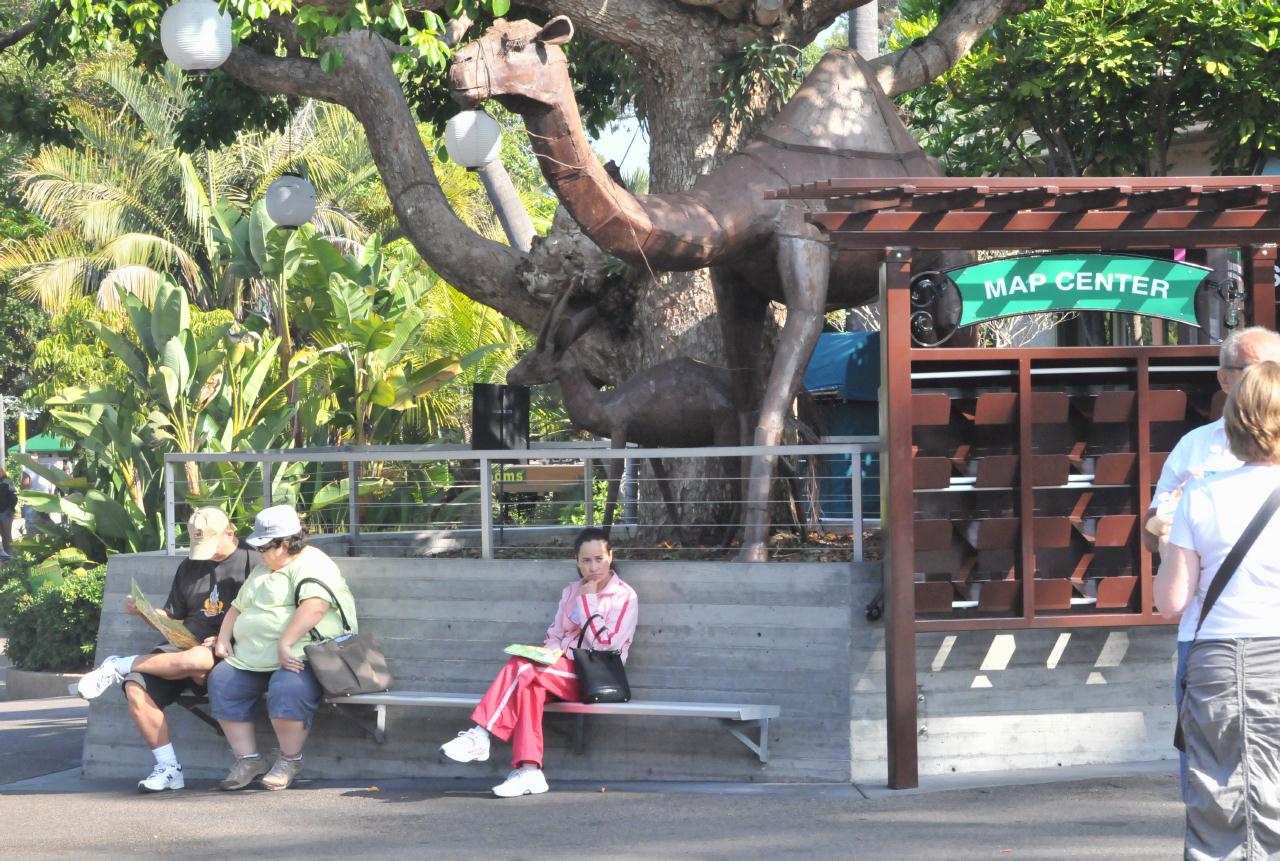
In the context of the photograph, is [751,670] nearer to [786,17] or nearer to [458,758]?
[458,758]

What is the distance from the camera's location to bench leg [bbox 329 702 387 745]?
28.8ft

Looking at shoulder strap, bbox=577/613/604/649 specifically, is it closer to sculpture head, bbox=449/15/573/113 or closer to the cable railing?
the cable railing

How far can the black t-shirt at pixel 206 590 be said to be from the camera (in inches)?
351

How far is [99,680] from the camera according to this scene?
28.4 feet

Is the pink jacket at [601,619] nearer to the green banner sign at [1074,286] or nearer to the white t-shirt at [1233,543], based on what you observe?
the green banner sign at [1074,286]

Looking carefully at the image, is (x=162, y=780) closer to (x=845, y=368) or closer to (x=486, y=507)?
(x=486, y=507)

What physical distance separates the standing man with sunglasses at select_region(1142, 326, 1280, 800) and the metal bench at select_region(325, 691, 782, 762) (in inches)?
120

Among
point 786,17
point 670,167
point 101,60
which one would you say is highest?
point 101,60

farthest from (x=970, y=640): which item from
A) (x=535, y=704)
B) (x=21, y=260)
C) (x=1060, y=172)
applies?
(x=21, y=260)

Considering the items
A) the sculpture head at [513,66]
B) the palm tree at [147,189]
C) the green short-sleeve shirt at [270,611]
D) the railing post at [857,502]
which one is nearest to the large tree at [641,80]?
the sculpture head at [513,66]

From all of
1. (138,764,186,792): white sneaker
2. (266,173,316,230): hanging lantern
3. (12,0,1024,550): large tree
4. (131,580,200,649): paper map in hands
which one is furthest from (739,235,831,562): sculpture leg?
(266,173,316,230): hanging lantern

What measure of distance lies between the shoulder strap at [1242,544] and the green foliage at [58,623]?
1090 cm

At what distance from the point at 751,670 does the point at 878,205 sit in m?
2.45

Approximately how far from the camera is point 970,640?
8.20m
